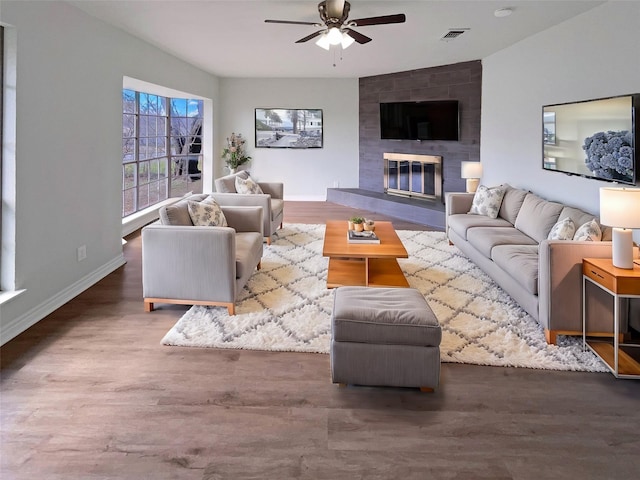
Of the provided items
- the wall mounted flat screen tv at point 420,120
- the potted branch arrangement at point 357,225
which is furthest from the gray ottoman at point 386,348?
the wall mounted flat screen tv at point 420,120

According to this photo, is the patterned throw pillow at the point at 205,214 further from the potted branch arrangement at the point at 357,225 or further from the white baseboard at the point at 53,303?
the potted branch arrangement at the point at 357,225

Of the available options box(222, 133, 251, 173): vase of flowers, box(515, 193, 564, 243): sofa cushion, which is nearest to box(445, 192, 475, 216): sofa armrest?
box(515, 193, 564, 243): sofa cushion

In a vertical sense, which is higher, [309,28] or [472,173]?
[309,28]

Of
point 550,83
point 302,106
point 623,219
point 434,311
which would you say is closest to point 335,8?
point 550,83

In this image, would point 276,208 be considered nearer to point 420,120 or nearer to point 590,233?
point 420,120

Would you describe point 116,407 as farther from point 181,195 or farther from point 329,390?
point 181,195

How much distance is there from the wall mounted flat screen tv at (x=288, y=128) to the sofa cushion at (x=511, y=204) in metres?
5.39

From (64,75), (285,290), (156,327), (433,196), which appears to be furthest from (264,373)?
(433,196)

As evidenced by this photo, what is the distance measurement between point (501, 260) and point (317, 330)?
180 cm

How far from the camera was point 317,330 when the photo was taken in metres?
3.61

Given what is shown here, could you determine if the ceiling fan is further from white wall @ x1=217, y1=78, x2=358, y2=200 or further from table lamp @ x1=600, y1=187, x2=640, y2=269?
white wall @ x1=217, y1=78, x2=358, y2=200

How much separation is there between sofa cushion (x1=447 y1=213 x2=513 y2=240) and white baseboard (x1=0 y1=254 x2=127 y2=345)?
3879mm

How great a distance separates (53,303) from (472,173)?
5.79 metres

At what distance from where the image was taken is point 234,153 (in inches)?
402
